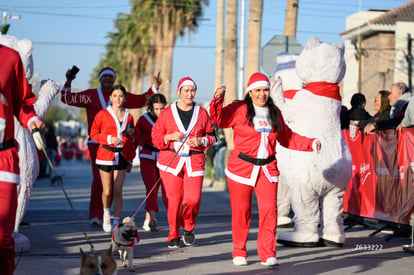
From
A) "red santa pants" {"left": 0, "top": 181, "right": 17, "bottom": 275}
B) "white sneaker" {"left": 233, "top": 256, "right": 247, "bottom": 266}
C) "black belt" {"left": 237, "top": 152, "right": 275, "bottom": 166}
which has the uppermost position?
"black belt" {"left": 237, "top": 152, "right": 275, "bottom": 166}

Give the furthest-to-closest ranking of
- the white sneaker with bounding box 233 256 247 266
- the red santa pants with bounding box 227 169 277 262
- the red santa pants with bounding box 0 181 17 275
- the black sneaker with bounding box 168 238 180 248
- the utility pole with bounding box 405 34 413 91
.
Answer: the utility pole with bounding box 405 34 413 91
the black sneaker with bounding box 168 238 180 248
the white sneaker with bounding box 233 256 247 266
the red santa pants with bounding box 227 169 277 262
the red santa pants with bounding box 0 181 17 275

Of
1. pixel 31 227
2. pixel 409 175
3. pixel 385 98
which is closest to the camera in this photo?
pixel 409 175

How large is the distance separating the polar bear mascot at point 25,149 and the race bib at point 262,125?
93.2 inches

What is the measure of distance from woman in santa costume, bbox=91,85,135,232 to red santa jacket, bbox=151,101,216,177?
43.5 inches

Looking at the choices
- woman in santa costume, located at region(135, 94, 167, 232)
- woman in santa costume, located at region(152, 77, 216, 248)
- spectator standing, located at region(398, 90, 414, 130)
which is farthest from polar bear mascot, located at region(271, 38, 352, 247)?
woman in santa costume, located at region(135, 94, 167, 232)

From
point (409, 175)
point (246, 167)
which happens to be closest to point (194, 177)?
point (246, 167)

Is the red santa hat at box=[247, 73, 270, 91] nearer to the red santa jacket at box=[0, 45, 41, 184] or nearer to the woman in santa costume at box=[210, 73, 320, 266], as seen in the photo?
the woman in santa costume at box=[210, 73, 320, 266]

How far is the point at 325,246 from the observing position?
32.2 ft

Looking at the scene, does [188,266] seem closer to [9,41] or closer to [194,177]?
[194,177]

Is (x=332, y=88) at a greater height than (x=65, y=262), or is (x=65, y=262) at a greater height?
(x=332, y=88)

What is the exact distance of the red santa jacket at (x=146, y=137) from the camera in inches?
461

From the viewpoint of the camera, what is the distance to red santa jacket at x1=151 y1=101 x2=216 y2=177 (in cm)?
967

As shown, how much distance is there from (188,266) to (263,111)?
5.82 ft

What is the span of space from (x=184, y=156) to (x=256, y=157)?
171cm
